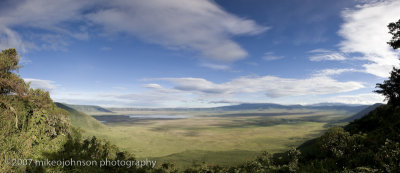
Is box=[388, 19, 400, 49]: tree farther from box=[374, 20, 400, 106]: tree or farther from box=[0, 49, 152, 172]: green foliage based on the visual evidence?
box=[0, 49, 152, 172]: green foliage

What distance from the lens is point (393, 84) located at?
62.4 feet

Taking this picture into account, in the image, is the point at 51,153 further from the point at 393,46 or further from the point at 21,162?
the point at 393,46

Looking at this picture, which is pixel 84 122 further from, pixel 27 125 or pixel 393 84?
pixel 393 84

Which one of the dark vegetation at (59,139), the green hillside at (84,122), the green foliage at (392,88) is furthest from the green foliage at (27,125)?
the green hillside at (84,122)

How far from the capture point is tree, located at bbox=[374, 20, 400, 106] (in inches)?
738

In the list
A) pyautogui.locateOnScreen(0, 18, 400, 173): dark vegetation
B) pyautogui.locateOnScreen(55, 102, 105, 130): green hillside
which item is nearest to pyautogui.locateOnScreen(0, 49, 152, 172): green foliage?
pyautogui.locateOnScreen(0, 18, 400, 173): dark vegetation

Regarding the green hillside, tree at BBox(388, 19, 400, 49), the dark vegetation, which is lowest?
the green hillside

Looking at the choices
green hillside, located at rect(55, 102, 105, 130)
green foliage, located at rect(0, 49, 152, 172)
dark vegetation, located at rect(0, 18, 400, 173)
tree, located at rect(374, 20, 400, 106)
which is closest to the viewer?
dark vegetation, located at rect(0, 18, 400, 173)

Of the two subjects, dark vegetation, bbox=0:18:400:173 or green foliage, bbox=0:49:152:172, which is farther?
green foliage, bbox=0:49:152:172

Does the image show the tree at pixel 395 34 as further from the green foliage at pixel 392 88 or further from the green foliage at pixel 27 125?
the green foliage at pixel 27 125

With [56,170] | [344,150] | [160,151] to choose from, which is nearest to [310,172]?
[344,150]

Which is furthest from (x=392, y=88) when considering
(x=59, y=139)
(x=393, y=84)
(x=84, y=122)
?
(x=84, y=122)

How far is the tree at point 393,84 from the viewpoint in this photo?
1873 cm

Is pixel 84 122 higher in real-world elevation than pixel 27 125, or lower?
lower
